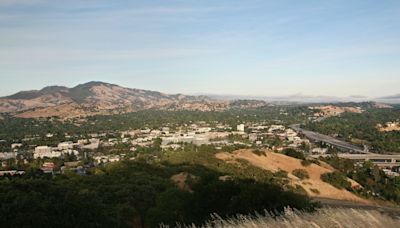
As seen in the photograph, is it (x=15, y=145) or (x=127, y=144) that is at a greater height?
(x=127, y=144)

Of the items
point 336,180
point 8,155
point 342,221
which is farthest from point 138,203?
point 8,155

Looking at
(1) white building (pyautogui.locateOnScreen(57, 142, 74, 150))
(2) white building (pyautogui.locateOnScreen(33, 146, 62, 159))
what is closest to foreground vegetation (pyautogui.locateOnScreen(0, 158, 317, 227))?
(2) white building (pyautogui.locateOnScreen(33, 146, 62, 159))

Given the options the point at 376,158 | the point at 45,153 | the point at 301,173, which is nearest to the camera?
the point at 301,173

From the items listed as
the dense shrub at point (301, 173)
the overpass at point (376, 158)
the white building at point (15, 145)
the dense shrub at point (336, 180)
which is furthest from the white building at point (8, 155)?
the dense shrub at point (336, 180)

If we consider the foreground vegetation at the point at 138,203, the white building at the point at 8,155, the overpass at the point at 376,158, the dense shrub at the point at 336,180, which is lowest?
the overpass at the point at 376,158

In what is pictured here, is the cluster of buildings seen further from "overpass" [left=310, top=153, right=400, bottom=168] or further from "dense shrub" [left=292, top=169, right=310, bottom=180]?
"dense shrub" [left=292, top=169, right=310, bottom=180]

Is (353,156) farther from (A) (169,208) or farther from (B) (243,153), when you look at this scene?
(A) (169,208)

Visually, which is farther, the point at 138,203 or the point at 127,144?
the point at 127,144

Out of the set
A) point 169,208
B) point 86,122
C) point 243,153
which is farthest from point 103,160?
point 86,122

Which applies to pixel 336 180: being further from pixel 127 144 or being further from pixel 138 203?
pixel 127 144

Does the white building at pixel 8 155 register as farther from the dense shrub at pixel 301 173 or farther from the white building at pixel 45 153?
the dense shrub at pixel 301 173

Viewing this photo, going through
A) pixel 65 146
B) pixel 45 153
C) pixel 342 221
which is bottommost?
pixel 65 146
